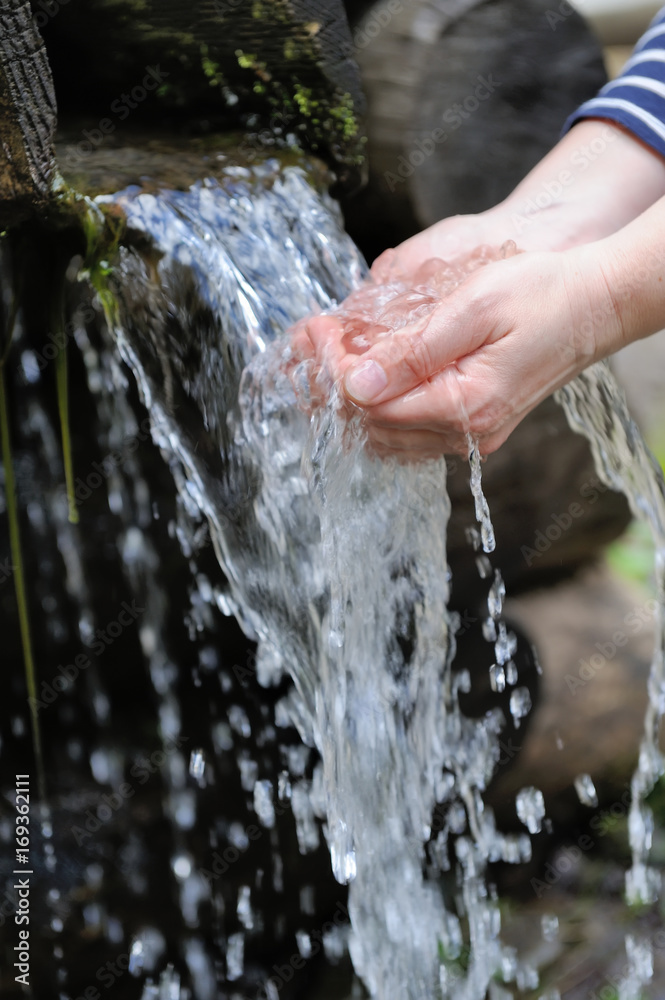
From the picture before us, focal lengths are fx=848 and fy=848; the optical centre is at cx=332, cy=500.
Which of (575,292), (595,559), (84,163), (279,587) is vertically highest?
(84,163)

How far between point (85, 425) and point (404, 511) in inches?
29.0

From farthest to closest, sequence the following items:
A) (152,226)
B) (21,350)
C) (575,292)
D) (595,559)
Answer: (595,559)
(21,350)
(152,226)
(575,292)

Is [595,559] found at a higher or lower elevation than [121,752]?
lower

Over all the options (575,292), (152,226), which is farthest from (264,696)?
(575,292)

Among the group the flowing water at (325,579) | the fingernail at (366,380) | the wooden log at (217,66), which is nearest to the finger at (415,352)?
the fingernail at (366,380)

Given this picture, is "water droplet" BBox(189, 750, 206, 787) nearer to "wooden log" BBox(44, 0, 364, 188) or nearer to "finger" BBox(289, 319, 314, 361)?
"finger" BBox(289, 319, 314, 361)

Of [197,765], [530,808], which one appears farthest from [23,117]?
[530,808]

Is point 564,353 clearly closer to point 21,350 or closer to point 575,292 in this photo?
point 575,292

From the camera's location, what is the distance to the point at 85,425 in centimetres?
178

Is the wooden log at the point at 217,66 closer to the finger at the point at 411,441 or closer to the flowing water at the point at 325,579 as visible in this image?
the flowing water at the point at 325,579

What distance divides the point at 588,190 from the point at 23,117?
0.95m

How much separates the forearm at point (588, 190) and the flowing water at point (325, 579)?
332 millimetres

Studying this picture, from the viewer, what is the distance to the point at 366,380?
106cm

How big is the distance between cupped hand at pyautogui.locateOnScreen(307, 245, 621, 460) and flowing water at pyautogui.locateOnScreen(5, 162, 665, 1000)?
0.20 ft
